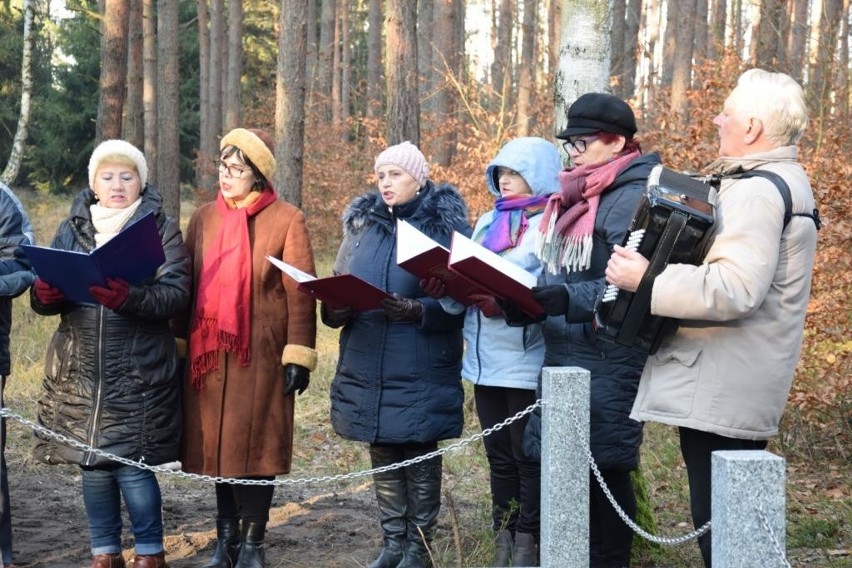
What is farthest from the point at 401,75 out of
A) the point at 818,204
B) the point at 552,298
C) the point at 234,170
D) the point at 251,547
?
the point at 552,298

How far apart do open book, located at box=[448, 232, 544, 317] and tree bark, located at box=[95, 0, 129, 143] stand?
8.74 m

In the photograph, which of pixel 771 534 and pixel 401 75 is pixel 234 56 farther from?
pixel 771 534

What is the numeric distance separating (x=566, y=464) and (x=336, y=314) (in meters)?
1.66

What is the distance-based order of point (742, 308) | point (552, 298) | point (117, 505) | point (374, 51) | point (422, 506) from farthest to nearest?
point (374, 51) → point (422, 506) → point (117, 505) → point (552, 298) → point (742, 308)

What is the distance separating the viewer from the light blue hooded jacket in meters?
4.86

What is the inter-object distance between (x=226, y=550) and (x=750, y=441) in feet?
9.45

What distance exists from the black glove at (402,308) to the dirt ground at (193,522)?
4.98ft

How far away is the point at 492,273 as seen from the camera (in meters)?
3.90

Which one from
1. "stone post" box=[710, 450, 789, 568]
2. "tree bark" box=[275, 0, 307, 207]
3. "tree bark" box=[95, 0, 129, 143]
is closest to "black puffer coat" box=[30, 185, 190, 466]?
"stone post" box=[710, 450, 789, 568]

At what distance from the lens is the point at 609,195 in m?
4.24

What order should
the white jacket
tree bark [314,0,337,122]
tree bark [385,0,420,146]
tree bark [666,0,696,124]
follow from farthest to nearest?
tree bark [314,0,337,122] → tree bark [666,0,696,124] → tree bark [385,0,420,146] → the white jacket

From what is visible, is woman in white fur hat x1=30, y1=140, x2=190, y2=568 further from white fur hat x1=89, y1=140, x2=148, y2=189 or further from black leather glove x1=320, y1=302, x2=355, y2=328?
black leather glove x1=320, y1=302, x2=355, y2=328

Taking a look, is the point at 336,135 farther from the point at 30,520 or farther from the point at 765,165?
the point at 765,165

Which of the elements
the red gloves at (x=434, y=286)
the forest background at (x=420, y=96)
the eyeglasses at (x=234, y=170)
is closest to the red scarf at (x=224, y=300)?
the eyeglasses at (x=234, y=170)
